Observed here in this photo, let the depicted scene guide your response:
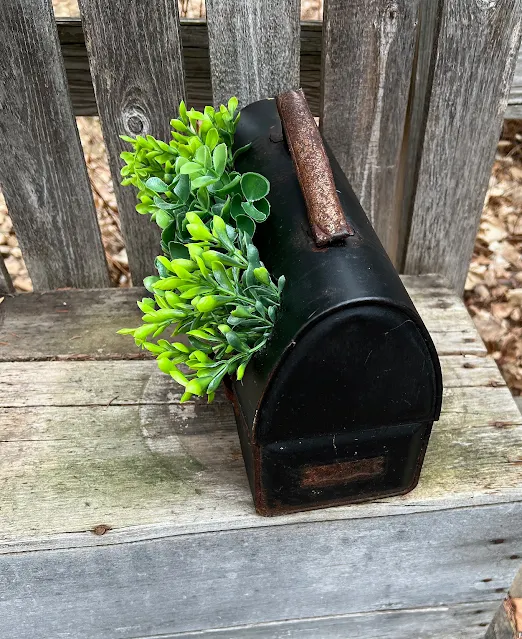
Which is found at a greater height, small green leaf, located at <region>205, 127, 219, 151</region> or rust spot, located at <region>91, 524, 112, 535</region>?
small green leaf, located at <region>205, 127, 219, 151</region>

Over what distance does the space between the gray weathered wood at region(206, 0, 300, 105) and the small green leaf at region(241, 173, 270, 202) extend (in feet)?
1.99

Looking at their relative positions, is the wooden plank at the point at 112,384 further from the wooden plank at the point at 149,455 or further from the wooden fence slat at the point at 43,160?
the wooden fence slat at the point at 43,160

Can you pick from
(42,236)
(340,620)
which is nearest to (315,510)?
(340,620)

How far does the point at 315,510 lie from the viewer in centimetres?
131

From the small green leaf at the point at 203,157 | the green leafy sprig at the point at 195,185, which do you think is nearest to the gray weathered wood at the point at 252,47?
the green leafy sprig at the point at 195,185

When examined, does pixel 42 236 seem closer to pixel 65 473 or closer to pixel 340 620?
pixel 65 473

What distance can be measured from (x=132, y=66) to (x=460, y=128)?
875 mm

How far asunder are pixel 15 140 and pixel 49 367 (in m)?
0.60

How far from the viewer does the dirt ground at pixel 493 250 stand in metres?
2.80

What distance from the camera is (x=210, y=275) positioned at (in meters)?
1.02

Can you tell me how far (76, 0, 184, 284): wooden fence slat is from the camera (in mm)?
1433

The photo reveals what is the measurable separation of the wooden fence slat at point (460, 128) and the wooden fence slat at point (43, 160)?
95 cm

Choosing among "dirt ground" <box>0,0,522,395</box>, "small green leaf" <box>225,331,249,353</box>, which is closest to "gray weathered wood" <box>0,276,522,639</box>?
"small green leaf" <box>225,331,249,353</box>

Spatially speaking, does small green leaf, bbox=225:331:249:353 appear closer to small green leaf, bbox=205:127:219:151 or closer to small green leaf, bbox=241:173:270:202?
small green leaf, bbox=241:173:270:202
